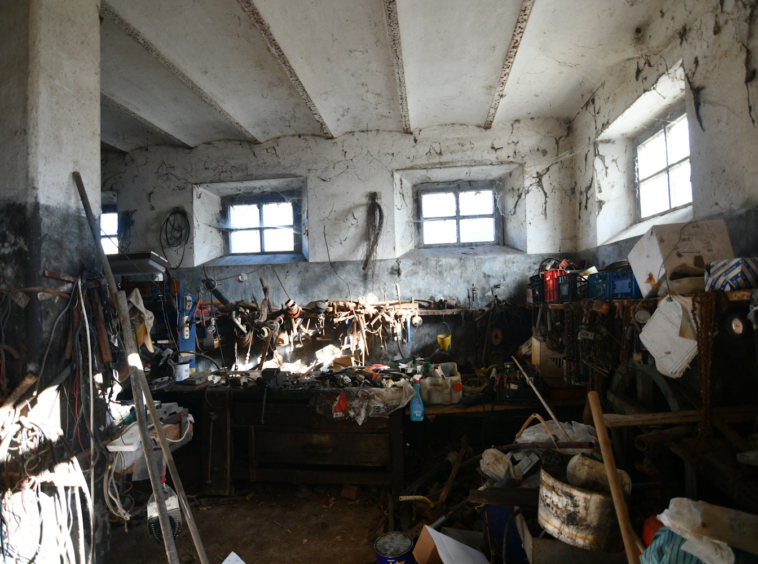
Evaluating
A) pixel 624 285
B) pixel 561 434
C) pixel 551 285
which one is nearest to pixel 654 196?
pixel 551 285

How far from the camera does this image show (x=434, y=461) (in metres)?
3.60

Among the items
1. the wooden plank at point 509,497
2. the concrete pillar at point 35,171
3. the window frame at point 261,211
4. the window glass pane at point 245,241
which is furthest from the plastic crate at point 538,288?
the concrete pillar at point 35,171

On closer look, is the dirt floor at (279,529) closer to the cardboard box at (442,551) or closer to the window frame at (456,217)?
the cardboard box at (442,551)

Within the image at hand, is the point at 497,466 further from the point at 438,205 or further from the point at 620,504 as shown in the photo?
the point at 438,205

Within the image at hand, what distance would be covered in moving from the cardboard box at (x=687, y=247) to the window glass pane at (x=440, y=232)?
2848mm

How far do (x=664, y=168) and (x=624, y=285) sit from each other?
1515 millimetres

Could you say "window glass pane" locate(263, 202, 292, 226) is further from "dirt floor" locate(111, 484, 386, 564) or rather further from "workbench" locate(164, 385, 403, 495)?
"dirt floor" locate(111, 484, 386, 564)

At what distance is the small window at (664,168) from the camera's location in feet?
10.0

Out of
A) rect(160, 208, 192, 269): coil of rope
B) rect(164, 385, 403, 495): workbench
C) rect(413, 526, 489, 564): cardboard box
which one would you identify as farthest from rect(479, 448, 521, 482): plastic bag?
rect(160, 208, 192, 269): coil of rope

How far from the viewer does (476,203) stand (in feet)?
16.0

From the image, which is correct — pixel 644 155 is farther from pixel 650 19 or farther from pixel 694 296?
pixel 694 296

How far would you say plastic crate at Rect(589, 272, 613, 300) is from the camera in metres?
2.81

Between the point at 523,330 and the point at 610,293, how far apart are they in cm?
174

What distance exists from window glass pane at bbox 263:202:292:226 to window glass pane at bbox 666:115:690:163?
13.6 feet
